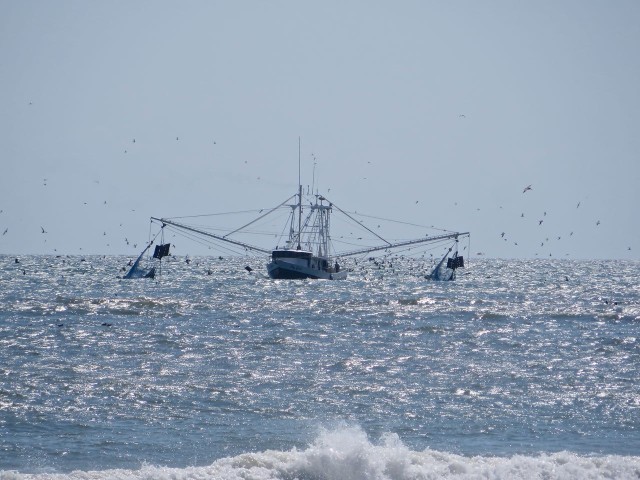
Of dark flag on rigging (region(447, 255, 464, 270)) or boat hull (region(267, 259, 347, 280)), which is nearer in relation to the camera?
boat hull (region(267, 259, 347, 280))

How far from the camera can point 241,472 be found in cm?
1883

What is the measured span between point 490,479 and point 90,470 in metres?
7.21

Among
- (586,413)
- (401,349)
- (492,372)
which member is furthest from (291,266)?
(586,413)

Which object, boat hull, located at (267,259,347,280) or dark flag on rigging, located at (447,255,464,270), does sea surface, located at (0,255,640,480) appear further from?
dark flag on rigging, located at (447,255,464,270)

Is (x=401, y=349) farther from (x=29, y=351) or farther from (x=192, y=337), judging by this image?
(x=29, y=351)

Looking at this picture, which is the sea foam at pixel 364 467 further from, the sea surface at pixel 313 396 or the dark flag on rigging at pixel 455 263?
the dark flag on rigging at pixel 455 263

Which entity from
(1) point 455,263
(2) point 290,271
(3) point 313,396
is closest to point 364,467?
(3) point 313,396

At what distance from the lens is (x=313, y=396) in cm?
2706

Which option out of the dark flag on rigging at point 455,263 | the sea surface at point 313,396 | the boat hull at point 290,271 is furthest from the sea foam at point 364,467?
the dark flag on rigging at point 455,263

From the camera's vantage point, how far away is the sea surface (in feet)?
64.3

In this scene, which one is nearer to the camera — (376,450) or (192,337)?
(376,450)

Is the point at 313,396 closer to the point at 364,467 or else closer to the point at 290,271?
the point at 364,467

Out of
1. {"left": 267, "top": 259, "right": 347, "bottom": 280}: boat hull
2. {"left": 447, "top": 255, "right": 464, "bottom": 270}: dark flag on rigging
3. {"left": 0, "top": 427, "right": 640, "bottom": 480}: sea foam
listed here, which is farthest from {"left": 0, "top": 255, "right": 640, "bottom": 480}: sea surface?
{"left": 447, "top": 255, "right": 464, "bottom": 270}: dark flag on rigging

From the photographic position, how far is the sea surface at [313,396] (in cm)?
1959
